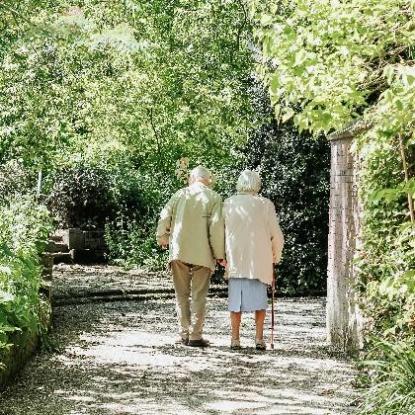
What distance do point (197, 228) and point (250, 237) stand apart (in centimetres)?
62

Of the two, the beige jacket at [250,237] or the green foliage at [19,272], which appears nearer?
the green foliage at [19,272]

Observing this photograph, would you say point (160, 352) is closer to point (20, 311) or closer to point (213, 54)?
point (20, 311)

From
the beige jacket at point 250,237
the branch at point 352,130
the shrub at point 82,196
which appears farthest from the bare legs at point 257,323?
the shrub at point 82,196

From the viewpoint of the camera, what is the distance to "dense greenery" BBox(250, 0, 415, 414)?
5118mm

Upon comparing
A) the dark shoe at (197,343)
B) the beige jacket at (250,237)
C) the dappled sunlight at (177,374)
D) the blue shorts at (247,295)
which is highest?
the beige jacket at (250,237)

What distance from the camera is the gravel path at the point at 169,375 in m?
6.39

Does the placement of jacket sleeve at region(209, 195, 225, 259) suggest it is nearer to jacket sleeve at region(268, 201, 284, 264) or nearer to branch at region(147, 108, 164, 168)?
jacket sleeve at region(268, 201, 284, 264)

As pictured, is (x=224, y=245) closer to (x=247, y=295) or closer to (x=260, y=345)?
(x=247, y=295)

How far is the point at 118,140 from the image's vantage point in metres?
18.6

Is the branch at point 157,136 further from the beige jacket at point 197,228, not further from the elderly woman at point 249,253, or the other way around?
the elderly woman at point 249,253

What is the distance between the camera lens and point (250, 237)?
8961 millimetres

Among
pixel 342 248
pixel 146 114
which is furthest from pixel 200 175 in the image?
pixel 146 114

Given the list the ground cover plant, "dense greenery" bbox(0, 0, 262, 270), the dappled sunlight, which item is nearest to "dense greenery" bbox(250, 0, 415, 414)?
the dappled sunlight

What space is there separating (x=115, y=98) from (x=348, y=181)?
992 cm
